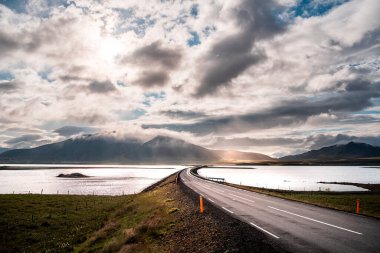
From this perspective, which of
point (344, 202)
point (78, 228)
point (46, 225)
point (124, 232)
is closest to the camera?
point (124, 232)

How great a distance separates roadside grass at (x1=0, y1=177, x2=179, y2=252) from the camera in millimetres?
18062

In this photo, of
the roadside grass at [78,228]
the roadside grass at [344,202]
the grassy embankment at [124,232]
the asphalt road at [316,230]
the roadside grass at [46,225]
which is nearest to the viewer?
the asphalt road at [316,230]

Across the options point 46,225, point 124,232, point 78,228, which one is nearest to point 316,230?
point 124,232

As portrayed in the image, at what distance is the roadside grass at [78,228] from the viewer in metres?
18.1

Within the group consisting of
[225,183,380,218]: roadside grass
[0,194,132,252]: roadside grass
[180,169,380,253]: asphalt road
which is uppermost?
[180,169,380,253]: asphalt road

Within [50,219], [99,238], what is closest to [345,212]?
[99,238]

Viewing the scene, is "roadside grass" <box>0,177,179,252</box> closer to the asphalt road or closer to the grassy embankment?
the grassy embankment

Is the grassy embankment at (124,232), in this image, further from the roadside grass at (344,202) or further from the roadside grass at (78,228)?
the roadside grass at (344,202)

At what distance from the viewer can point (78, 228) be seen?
1160 inches

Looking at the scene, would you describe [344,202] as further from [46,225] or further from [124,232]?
[46,225]

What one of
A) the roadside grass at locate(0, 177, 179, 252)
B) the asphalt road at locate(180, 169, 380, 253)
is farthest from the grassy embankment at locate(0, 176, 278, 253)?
the asphalt road at locate(180, 169, 380, 253)

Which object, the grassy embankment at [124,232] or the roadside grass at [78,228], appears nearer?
the grassy embankment at [124,232]

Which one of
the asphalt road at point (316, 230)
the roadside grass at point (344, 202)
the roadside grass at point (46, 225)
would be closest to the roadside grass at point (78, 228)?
the roadside grass at point (46, 225)

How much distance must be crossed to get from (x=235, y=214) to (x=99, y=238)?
10.7 m
